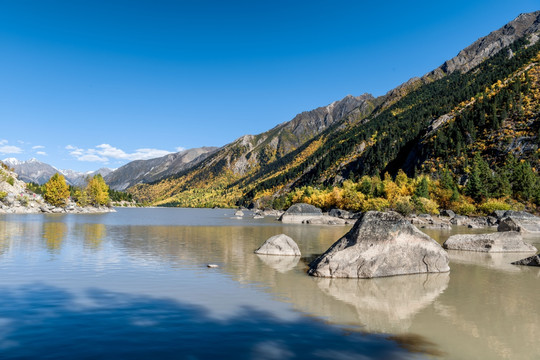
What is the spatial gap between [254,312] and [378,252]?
10665 mm

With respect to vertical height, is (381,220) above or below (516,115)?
below

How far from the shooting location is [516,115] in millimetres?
130125

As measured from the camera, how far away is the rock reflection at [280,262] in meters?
24.8

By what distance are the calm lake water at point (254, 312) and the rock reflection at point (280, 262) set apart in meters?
0.20

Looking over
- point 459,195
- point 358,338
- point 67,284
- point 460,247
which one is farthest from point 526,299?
point 459,195

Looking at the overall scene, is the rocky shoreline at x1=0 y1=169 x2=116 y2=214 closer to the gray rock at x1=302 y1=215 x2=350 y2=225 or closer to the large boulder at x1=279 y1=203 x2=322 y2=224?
the large boulder at x1=279 y1=203 x2=322 y2=224

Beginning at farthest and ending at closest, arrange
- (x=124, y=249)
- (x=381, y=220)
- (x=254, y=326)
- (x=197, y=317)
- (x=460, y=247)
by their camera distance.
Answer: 1. (x=460, y=247)
2. (x=124, y=249)
3. (x=381, y=220)
4. (x=197, y=317)
5. (x=254, y=326)

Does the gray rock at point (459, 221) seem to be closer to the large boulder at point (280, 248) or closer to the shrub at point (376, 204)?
the shrub at point (376, 204)

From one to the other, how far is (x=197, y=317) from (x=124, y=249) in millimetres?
22616

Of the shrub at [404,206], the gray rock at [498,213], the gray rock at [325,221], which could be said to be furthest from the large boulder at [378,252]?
the shrub at [404,206]

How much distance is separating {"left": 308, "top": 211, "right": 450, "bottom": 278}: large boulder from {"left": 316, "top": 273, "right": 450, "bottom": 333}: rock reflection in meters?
0.63

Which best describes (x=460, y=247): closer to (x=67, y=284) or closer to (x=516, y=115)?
(x=67, y=284)

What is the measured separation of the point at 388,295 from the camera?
1769 centimetres

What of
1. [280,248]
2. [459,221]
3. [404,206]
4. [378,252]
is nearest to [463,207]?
[459,221]
